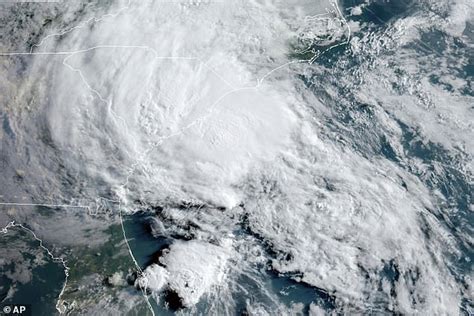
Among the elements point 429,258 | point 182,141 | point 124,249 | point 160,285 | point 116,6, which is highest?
point 116,6

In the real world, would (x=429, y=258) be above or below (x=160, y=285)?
below

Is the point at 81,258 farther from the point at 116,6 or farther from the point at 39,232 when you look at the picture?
the point at 116,6

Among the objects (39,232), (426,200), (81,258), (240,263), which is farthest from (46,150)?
(426,200)

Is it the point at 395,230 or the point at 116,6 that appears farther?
the point at 116,6

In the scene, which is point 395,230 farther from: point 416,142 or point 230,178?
point 230,178

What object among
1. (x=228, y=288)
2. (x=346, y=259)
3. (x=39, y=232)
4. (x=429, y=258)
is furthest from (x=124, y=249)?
(x=429, y=258)

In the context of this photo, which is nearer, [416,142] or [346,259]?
[346,259]
